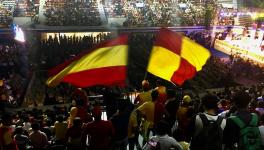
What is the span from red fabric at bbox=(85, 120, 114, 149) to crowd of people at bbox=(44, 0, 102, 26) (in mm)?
25147

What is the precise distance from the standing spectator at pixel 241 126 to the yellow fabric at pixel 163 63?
291 cm

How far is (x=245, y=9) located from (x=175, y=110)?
32.8m

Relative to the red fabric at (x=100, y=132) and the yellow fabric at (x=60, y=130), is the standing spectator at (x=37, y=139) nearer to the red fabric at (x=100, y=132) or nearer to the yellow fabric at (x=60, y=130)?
the yellow fabric at (x=60, y=130)

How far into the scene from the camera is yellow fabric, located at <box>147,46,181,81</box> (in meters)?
8.09

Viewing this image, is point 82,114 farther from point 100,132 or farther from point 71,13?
point 71,13

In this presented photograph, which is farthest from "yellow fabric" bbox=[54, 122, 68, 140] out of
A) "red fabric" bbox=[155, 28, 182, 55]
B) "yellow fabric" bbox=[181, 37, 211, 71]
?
"yellow fabric" bbox=[181, 37, 211, 71]

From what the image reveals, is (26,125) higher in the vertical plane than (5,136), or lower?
lower

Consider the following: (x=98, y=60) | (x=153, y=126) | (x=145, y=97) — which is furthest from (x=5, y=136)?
(x=145, y=97)

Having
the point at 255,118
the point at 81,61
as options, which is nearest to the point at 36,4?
the point at 81,61

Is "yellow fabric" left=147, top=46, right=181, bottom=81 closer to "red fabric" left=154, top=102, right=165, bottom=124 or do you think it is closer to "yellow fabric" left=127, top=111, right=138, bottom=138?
Result: "red fabric" left=154, top=102, right=165, bottom=124

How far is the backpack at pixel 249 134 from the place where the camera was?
5.19 meters

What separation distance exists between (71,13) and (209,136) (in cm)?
2852

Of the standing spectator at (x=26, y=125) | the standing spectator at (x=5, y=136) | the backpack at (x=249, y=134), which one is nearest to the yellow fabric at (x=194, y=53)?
the backpack at (x=249, y=134)

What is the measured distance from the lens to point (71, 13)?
107ft
